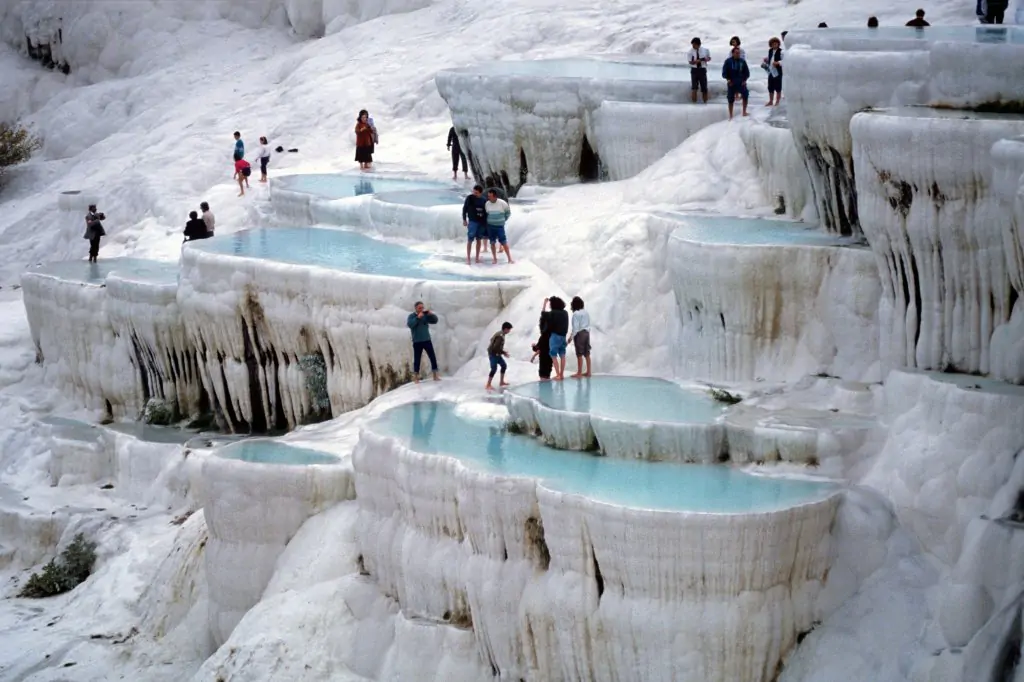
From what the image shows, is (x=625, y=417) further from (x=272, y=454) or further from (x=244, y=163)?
(x=244, y=163)

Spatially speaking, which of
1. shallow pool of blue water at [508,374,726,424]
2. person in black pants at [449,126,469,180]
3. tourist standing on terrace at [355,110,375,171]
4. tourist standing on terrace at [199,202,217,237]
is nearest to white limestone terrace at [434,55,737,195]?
person in black pants at [449,126,469,180]

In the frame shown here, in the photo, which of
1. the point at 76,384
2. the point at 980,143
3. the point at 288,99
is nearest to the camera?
the point at 980,143

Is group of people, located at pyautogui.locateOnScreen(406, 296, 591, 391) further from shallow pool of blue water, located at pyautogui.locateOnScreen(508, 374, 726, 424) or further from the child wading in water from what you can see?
shallow pool of blue water, located at pyautogui.locateOnScreen(508, 374, 726, 424)

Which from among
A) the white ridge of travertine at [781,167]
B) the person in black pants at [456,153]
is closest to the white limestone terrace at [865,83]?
the white ridge of travertine at [781,167]

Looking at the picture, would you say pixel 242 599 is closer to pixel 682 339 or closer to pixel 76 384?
pixel 682 339

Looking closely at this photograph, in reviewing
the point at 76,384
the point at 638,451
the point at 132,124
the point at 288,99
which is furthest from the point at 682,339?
the point at 132,124

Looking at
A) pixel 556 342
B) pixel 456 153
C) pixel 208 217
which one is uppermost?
pixel 456 153

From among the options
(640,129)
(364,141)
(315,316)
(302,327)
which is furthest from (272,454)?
(364,141)
